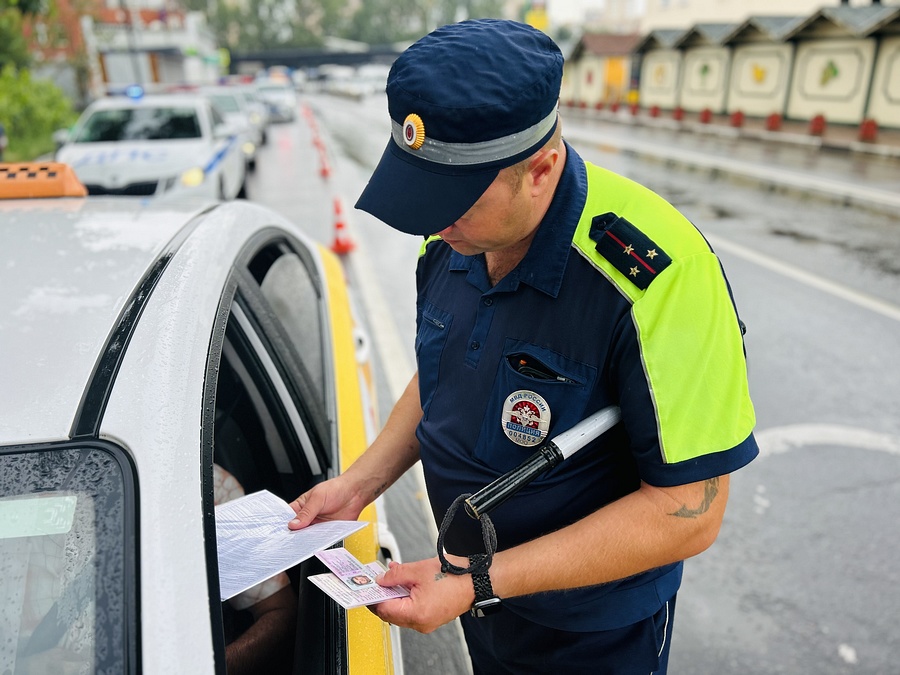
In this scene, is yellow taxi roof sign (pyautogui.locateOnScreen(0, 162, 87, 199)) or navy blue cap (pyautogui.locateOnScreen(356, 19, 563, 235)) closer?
navy blue cap (pyautogui.locateOnScreen(356, 19, 563, 235))

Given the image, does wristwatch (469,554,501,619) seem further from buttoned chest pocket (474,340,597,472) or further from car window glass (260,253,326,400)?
car window glass (260,253,326,400)

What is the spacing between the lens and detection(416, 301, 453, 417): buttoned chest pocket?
145 cm

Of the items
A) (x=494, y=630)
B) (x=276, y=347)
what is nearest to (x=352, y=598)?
(x=494, y=630)

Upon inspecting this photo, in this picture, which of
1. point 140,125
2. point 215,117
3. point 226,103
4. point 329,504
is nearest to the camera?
point 329,504

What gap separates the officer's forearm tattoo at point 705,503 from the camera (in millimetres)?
1201

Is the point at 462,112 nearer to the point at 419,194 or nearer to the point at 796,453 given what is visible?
the point at 419,194

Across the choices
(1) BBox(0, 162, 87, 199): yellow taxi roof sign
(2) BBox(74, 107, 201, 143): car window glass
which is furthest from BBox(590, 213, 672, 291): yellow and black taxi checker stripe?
(2) BBox(74, 107, 201, 143): car window glass

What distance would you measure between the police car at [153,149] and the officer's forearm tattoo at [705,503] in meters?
7.80

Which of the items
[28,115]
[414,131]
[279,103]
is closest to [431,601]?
[414,131]

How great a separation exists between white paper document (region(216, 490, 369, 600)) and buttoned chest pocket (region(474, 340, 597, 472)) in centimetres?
33

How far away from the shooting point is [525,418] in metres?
1.31

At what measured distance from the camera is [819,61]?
20141 mm

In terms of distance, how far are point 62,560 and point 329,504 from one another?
65 cm

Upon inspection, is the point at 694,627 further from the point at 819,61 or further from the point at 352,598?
the point at 819,61
